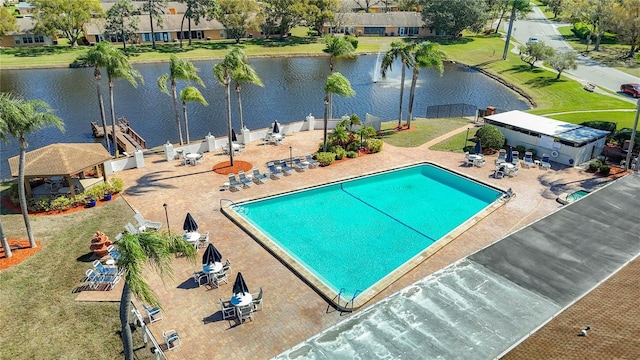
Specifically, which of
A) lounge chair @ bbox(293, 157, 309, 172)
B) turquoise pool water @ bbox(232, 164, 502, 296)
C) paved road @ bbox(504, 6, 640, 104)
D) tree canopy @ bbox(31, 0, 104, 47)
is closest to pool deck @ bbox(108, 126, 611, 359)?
lounge chair @ bbox(293, 157, 309, 172)

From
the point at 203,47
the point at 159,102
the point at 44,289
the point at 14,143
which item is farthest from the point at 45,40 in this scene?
the point at 44,289

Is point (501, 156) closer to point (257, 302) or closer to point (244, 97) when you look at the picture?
point (257, 302)

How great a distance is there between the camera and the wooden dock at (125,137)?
1674 inches

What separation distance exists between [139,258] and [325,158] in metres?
25.2

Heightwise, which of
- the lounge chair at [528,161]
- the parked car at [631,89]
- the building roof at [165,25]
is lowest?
the lounge chair at [528,161]

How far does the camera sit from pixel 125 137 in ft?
147

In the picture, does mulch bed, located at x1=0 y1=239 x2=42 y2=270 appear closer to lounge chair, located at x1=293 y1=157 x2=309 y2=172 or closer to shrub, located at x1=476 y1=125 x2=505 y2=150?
lounge chair, located at x1=293 y1=157 x2=309 y2=172

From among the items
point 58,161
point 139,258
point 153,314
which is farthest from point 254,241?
point 58,161

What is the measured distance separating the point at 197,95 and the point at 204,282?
19708mm

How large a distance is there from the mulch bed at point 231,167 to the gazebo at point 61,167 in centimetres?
806

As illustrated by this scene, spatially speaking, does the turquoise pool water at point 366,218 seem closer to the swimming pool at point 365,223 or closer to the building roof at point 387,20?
the swimming pool at point 365,223

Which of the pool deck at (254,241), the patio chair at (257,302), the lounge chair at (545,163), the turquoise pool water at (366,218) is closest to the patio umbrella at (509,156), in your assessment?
the pool deck at (254,241)

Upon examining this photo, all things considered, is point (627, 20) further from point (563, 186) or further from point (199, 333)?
point (199, 333)

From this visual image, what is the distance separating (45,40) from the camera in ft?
311
